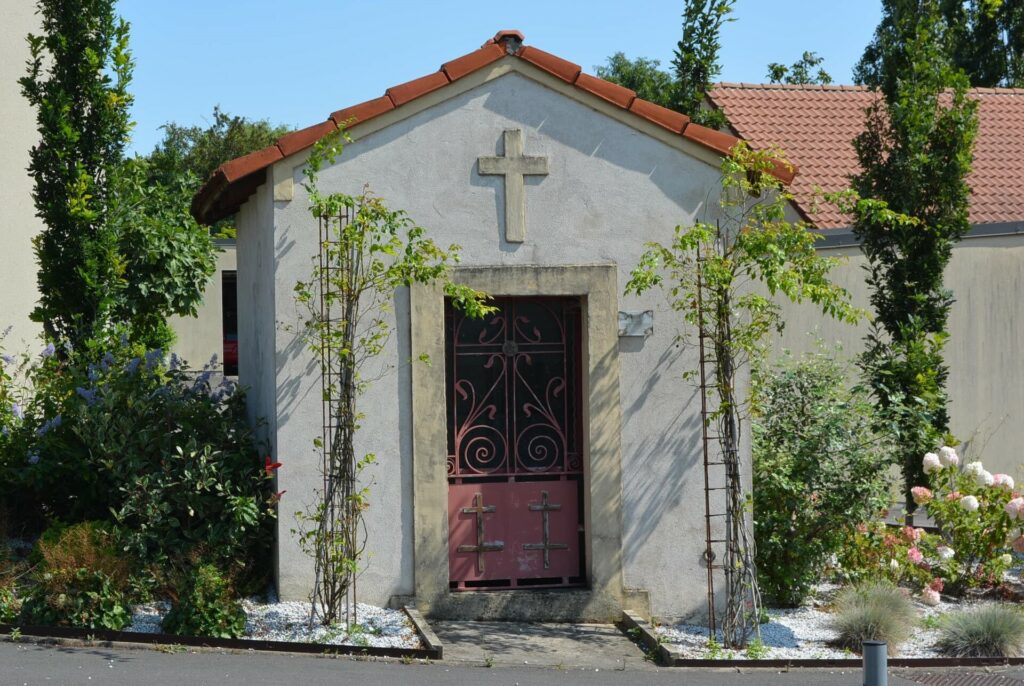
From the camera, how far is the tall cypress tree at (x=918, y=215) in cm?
1101

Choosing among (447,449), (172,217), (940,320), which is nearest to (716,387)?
(447,449)

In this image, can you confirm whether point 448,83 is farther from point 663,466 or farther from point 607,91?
point 663,466

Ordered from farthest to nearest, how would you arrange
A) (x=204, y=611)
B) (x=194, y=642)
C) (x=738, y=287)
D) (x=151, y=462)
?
(x=151, y=462) → (x=738, y=287) → (x=204, y=611) → (x=194, y=642)

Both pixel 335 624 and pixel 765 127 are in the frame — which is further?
pixel 765 127

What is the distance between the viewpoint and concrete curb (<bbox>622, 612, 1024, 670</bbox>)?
8008 millimetres

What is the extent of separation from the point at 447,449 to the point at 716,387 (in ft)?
6.73

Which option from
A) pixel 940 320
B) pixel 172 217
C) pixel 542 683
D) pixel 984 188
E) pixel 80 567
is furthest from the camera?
pixel 984 188

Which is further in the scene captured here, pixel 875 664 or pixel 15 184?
pixel 15 184

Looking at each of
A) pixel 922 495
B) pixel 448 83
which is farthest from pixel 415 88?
pixel 922 495

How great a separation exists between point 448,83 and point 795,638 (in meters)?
4.74

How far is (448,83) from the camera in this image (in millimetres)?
8812

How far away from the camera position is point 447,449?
29.7ft

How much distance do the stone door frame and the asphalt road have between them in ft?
3.65

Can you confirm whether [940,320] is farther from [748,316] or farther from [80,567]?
[80,567]
